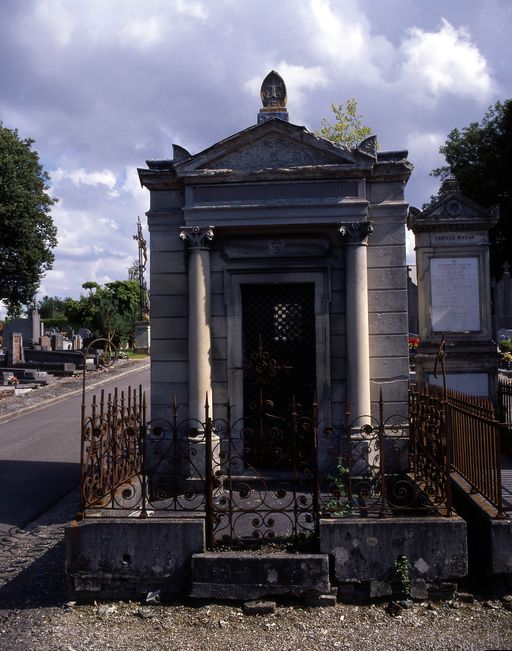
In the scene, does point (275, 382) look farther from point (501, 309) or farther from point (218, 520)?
point (501, 309)

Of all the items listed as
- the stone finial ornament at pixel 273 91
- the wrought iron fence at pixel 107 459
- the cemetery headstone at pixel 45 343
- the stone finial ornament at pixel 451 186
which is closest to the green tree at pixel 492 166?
the stone finial ornament at pixel 451 186

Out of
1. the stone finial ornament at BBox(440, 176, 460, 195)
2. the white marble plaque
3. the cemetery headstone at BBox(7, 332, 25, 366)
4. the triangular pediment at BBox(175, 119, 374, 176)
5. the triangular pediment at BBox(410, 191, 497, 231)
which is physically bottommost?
the cemetery headstone at BBox(7, 332, 25, 366)

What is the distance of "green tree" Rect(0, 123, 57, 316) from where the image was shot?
90.9 ft

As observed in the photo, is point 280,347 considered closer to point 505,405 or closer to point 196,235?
point 196,235

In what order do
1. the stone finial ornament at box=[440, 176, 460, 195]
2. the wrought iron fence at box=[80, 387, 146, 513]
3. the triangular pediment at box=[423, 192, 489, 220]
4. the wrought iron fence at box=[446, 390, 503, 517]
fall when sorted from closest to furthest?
the wrought iron fence at box=[446, 390, 503, 517]
the wrought iron fence at box=[80, 387, 146, 513]
the triangular pediment at box=[423, 192, 489, 220]
the stone finial ornament at box=[440, 176, 460, 195]

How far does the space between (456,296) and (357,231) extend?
3528 millimetres

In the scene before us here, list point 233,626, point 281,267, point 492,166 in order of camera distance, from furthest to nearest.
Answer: point 492,166, point 281,267, point 233,626

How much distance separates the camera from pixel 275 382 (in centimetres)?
801

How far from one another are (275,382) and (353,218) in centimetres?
242

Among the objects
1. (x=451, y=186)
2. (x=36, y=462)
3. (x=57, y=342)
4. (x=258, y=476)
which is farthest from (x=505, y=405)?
(x=57, y=342)

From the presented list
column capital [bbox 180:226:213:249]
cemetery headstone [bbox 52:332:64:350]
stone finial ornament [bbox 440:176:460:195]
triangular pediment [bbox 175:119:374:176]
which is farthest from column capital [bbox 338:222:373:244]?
cemetery headstone [bbox 52:332:64:350]

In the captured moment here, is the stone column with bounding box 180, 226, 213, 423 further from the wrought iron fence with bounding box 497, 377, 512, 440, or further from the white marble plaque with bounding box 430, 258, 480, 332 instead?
the wrought iron fence with bounding box 497, 377, 512, 440

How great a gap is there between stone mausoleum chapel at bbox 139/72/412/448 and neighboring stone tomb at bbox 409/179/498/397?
108 inches

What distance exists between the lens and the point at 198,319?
7539 millimetres
